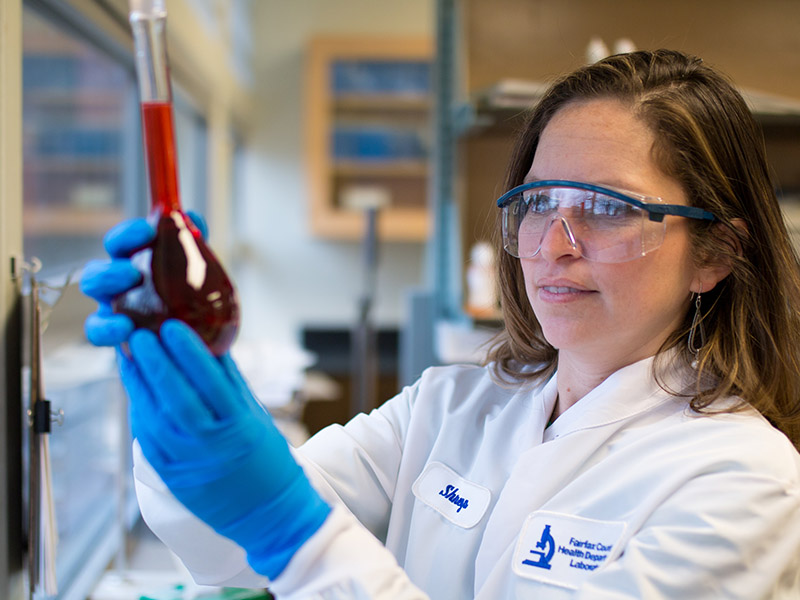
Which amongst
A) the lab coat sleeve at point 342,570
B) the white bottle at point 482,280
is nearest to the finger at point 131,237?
the lab coat sleeve at point 342,570

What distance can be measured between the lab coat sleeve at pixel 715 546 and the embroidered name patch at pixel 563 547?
5cm

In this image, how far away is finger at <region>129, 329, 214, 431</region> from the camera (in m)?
0.68

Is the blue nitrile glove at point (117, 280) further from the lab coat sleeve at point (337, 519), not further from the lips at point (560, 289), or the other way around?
the lips at point (560, 289)

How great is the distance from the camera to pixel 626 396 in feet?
3.42

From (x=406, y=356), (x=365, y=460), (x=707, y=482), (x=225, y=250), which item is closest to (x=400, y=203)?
(x=225, y=250)

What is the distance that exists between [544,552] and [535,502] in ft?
0.26

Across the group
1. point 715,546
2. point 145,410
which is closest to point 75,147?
point 145,410

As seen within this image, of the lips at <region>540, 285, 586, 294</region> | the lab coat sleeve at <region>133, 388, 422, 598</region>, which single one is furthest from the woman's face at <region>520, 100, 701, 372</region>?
the lab coat sleeve at <region>133, 388, 422, 598</region>

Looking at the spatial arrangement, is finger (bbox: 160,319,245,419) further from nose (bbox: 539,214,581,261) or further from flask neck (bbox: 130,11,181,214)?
nose (bbox: 539,214,581,261)

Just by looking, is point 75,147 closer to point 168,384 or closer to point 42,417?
point 42,417

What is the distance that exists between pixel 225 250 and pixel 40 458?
2.88 m

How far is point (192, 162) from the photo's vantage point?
144 inches

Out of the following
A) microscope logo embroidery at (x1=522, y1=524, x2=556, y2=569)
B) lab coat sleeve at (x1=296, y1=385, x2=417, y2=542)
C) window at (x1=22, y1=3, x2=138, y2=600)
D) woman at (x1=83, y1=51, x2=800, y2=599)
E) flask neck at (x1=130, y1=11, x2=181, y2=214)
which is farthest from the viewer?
window at (x1=22, y1=3, x2=138, y2=600)

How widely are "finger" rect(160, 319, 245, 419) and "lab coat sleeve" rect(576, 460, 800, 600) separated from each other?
17.8 inches
